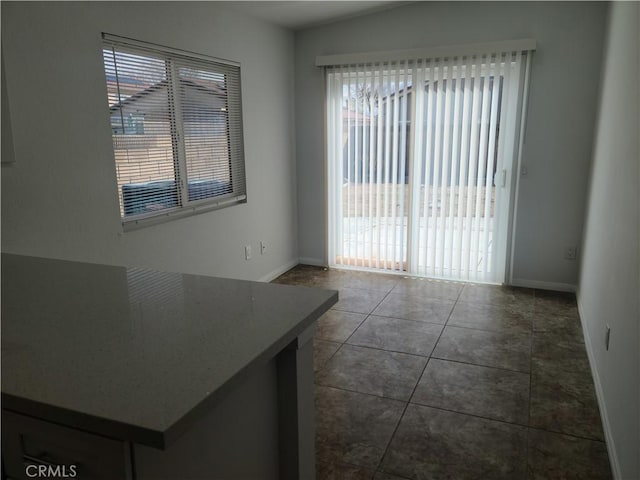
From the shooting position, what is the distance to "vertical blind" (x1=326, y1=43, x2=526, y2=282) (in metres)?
4.23

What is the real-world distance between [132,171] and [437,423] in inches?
90.4

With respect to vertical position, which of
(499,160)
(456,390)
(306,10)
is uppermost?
(306,10)

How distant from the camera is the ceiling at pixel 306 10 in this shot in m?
3.86

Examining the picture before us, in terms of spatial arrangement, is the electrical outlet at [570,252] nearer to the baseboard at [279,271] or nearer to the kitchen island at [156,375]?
the baseboard at [279,271]

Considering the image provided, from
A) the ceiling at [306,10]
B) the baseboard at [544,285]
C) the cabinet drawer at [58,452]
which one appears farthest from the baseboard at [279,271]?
the cabinet drawer at [58,452]

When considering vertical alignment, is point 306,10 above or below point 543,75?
above

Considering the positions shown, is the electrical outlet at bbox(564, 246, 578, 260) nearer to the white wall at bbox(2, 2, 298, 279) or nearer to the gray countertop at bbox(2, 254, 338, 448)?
the white wall at bbox(2, 2, 298, 279)

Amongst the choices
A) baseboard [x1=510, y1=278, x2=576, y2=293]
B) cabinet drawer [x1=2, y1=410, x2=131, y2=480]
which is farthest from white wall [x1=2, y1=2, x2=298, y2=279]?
baseboard [x1=510, y1=278, x2=576, y2=293]

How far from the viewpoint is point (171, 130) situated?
11.0 ft

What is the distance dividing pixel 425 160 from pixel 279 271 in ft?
5.95

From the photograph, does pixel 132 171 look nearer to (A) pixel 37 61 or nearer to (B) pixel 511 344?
(A) pixel 37 61

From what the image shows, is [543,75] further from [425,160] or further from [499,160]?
[425,160]

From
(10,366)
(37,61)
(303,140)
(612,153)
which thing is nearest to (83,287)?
(10,366)

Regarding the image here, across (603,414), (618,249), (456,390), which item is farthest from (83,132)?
(603,414)
